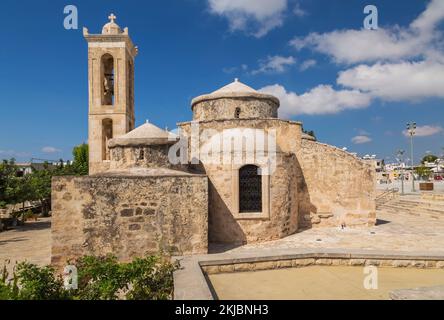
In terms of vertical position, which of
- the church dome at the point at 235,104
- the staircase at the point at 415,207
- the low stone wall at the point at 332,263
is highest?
the church dome at the point at 235,104

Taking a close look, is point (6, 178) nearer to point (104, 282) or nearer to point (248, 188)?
point (248, 188)

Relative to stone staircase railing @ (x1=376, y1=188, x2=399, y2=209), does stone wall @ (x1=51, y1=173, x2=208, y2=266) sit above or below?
above

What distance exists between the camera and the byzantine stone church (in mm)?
7180

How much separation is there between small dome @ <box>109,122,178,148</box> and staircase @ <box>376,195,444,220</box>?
13010 millimetres

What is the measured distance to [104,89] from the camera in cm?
1430

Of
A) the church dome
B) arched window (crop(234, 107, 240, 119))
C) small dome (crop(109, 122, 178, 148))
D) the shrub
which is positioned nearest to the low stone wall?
the shrub

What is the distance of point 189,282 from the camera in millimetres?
3566

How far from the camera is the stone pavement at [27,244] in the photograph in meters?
8.45

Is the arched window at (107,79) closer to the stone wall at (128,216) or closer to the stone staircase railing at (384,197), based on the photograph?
the stone wall at (128,216)

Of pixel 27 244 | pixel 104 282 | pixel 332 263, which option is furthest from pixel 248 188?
pixel 27 244

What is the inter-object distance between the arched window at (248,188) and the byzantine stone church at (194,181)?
31mm

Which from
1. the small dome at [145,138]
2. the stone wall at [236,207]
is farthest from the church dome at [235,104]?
the small dome at [145,138]

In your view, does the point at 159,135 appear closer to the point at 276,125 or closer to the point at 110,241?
the point at 110,241

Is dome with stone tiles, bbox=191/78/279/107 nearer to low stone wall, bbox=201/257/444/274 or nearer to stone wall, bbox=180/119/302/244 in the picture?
stone wall, bbox=180/119/302/244
